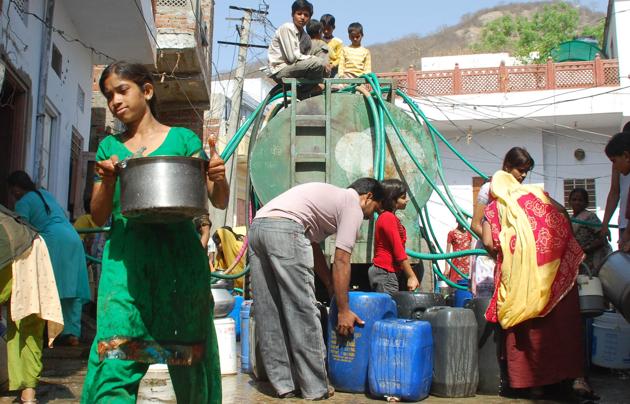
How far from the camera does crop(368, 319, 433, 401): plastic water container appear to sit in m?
4.70

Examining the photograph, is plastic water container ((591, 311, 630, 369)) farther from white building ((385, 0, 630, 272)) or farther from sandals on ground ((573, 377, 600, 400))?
white building ((385, 0, 630, 272))

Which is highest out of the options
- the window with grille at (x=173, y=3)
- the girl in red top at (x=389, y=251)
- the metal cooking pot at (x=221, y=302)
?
the window with grille at (x=173, y=3)

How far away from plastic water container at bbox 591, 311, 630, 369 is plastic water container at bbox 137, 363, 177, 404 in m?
3.35

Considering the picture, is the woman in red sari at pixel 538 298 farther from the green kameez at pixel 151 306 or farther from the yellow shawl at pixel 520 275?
the green kameez at pixel 151 306

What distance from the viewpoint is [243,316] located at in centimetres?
605

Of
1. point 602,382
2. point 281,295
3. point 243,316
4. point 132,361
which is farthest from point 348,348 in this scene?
point 132,361

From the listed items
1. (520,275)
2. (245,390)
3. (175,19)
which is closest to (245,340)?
(245,390)

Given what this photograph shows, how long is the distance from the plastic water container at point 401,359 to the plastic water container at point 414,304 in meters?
0.51

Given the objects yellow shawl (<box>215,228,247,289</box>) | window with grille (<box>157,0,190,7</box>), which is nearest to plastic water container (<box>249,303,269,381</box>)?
yellow shawl (<box>215,228,247,289</box>)

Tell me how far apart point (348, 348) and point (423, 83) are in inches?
708

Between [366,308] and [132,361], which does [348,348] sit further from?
[132,361]

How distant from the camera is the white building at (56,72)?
7.82 metres

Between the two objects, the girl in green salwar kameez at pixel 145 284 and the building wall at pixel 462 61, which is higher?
the building wall at pixel 462 61

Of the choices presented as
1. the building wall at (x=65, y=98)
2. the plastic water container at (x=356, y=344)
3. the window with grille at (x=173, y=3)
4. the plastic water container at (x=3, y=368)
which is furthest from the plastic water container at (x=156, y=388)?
the window with grille at (x=173, y=3)
